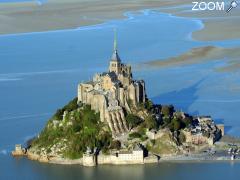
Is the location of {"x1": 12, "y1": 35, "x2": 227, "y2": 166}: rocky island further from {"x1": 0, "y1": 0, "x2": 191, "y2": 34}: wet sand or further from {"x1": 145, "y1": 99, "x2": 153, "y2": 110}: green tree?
{"x1": 0, "y1": 0, "x2": 191, "y2": 34}: wet sand

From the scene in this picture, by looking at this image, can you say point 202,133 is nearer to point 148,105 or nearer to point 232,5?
point 148,105

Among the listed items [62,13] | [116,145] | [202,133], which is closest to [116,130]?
[116,145]

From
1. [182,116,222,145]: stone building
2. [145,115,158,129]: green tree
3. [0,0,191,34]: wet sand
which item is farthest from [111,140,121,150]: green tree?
[0,0,191,34]: wet sand

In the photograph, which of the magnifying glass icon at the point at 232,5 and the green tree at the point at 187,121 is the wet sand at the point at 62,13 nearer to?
the magnifying glass icon at the point at 232,5

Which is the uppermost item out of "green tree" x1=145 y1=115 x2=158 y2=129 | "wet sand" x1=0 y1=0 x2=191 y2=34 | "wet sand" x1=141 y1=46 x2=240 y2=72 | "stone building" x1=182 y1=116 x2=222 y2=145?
"wet sand" x1=0 y1=0 x2=191 y2=34

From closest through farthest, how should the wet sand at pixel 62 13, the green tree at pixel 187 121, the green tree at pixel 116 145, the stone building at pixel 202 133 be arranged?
1. the green tree at pixel 116 145
2. the stone building at pixel 202 133
3. the green tree at pixel 187 121
4. the wet sand at pixel 62 13

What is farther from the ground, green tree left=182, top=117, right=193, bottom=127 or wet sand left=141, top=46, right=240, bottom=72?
wet sand left=141, top=46, right=240, bottom=72

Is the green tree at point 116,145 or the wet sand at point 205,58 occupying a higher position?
the wet sand at point 205,58

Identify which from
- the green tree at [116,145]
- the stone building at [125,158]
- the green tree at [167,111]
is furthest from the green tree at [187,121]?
the green tree at [116,145]
